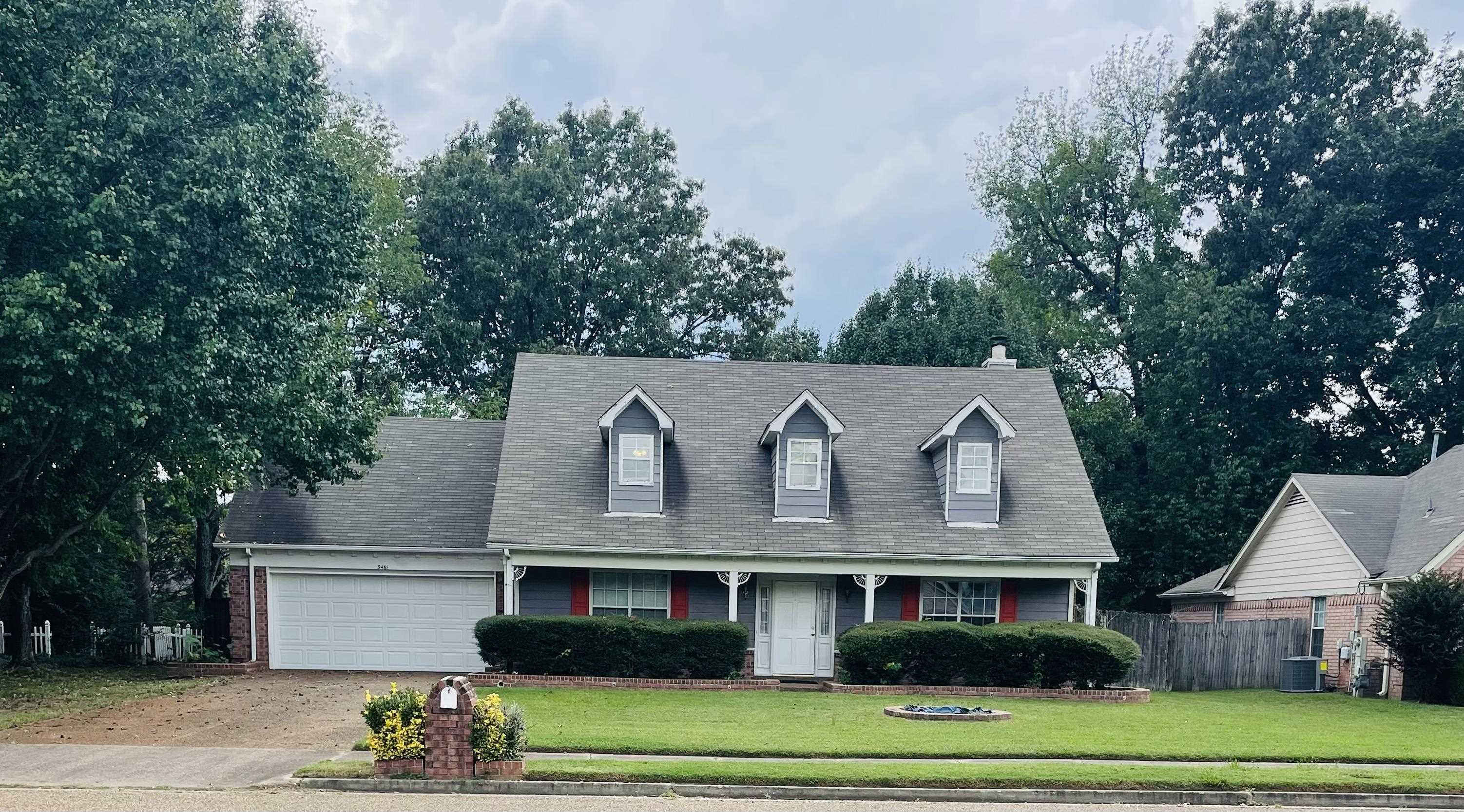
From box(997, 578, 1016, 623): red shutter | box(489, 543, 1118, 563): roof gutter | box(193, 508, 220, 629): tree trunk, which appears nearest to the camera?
box(489, 543, 1118, 563): roof gutter

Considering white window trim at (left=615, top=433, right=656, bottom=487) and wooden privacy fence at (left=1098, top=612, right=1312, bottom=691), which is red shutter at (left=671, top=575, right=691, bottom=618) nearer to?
white window trim at (left=615, top=433, right=656, bottom=487)

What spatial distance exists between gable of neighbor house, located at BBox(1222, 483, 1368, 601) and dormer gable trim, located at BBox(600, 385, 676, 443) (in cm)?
1400

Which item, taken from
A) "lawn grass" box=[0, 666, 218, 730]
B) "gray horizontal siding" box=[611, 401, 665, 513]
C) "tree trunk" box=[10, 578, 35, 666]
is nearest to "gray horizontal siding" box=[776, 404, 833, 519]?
"gray horizontal siding" box=[611, 401, 665, 513]

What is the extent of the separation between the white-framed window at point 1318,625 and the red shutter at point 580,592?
15283 millimetres

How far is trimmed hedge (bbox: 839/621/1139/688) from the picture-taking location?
2089 cm

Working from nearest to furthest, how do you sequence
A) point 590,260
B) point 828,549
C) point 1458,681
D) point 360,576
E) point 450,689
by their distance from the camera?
1. point 450,689
2. point 1458,681
3. point 828,549
4. point 360,576
5. point 590,260

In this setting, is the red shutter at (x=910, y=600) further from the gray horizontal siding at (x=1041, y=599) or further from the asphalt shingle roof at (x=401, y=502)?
the asphalt shingle roof at (x=401, y=502)

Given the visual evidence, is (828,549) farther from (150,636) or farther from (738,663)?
(150,636)

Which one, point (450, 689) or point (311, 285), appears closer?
point (450, 689)

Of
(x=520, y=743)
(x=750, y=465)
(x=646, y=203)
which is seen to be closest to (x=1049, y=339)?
(x=646, y=203)

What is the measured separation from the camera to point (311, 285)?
69.8ft

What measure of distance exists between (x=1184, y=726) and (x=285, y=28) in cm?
1841

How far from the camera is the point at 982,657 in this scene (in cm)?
2108

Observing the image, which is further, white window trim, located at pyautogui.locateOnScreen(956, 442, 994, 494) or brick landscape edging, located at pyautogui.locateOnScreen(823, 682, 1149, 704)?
white window trim, located at pyautogui.locateOnScreen(956, 442, 994, 494)
